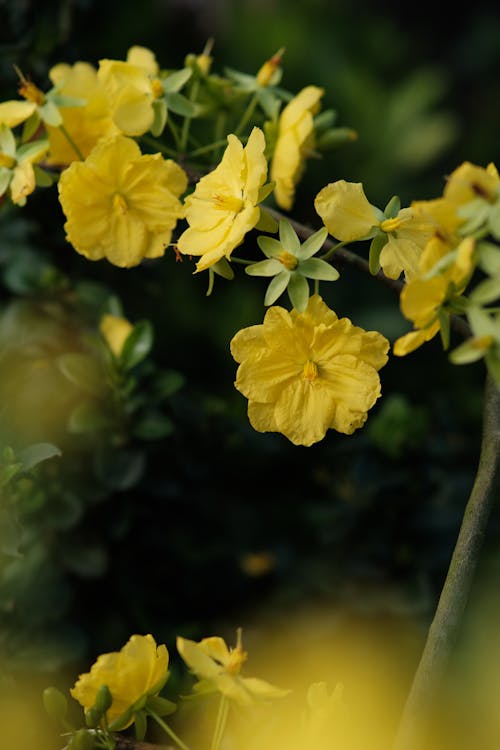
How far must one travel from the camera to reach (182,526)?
1414 mm

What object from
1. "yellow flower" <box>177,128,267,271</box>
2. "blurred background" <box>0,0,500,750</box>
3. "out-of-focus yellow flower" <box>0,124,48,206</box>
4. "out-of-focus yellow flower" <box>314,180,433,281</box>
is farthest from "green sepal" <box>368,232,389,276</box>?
"blurred background" <box>0,0,500,750</box>

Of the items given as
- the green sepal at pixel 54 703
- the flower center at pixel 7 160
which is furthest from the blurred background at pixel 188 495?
the flower center at pixel 7 160

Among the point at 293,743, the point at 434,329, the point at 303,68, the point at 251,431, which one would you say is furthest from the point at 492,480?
the point at 303,68

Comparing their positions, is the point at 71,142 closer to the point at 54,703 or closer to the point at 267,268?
the point at 267,268

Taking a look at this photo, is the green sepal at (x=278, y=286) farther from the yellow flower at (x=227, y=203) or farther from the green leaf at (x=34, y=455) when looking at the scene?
the green leaf at (x=34, y=455)

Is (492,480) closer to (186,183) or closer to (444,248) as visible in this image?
(444,248)

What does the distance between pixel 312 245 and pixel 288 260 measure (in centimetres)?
3

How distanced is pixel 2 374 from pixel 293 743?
0.63 metres

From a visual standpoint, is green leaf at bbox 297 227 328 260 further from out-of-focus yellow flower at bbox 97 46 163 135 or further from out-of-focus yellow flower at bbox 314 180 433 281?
out-of-focus yellow flower at bbox 97 46 163 135

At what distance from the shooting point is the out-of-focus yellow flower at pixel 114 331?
130 cm

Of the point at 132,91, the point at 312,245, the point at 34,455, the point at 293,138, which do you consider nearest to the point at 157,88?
the point at 132,91

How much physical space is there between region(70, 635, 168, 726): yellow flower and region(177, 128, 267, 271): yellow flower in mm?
312

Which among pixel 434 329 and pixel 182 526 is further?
pixel 182 526

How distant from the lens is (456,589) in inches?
32.4
